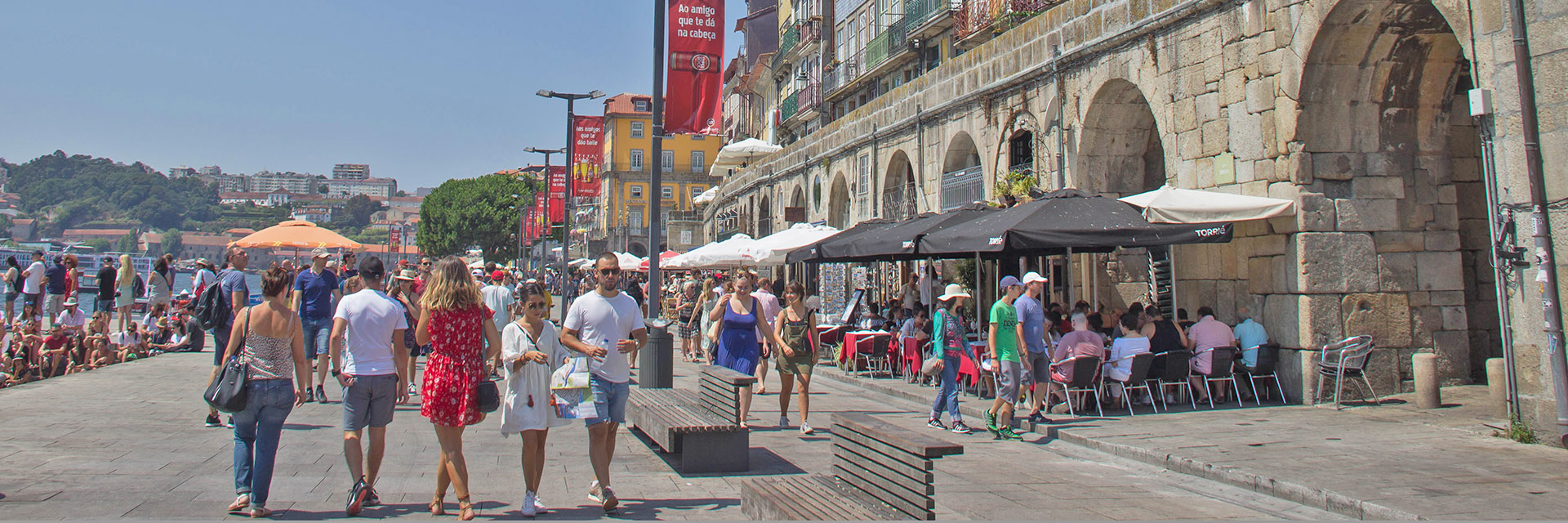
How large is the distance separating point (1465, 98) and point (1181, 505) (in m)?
7.81

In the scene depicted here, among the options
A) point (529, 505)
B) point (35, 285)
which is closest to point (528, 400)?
point (529, 505)

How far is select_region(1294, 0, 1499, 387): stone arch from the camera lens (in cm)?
997

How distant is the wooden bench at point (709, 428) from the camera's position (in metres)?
6.51

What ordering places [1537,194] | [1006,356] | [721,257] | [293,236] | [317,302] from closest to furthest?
[1537,194]
[1006,356]
[317,302]
[721,257]
[293,236]

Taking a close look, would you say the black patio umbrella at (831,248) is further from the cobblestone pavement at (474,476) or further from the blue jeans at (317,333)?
the blue jeans at (317,333)

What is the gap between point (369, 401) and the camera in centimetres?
544

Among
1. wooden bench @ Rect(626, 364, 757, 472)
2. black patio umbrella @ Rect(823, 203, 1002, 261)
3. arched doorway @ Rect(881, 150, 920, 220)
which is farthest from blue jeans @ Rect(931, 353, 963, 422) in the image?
arched doorway @ Rect(881, 150, 920, 220)

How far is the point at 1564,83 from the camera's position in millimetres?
7316

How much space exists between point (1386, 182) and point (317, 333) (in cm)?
1090

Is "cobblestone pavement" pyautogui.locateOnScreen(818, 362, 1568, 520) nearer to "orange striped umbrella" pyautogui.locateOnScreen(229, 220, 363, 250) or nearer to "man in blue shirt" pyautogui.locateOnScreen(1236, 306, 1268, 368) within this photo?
"man in blue shirt" pyautogui.locateOnScreen(1236, 306, 1268, 368)

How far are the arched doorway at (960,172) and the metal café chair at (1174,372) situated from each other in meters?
7.29

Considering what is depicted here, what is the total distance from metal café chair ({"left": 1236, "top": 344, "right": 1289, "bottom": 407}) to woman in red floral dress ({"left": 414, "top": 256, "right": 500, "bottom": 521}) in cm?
801

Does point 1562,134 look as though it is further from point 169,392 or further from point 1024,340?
point 169,392

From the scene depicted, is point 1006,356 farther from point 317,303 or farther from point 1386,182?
point 317,303
